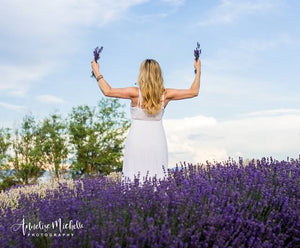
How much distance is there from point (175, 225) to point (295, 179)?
171cm

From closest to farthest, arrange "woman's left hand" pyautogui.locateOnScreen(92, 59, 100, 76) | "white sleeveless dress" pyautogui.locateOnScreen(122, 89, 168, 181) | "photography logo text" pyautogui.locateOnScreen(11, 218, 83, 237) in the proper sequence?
"photography logo text" pyautogui.locateOnScreen(11, 218, 83, 237) → "woman's left hand" pyautogui.locateOnScreen(92, 59, 100, 76) → "white sleeveless dress" pyautogui.locateOnScreen(122, 89, 168, 181)

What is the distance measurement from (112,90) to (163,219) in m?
2.24

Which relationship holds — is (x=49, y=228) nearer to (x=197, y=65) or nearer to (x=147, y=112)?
(x=147, y=112)

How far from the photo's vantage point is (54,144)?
1328 centimetres

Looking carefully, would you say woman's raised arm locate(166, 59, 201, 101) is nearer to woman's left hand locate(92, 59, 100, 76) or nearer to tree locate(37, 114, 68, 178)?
woman's left hand locate(92, 59, 100, 76)

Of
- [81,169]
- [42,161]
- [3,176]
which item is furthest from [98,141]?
[3,176]

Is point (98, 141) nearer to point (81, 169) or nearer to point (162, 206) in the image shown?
point (81, 169)

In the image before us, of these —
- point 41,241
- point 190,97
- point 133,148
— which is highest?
point 190,97

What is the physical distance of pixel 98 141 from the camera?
500 inches

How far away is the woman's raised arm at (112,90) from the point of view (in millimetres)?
4961

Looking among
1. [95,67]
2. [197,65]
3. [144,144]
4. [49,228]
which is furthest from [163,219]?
[197,65]

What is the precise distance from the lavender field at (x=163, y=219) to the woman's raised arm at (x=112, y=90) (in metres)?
1.32

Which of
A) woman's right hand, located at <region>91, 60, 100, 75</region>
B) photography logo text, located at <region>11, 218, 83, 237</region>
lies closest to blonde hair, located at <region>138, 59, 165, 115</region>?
woman's right hand, located at <region>91, 60, 100, 75</region>

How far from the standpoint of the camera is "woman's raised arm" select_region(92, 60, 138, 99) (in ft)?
16.3
